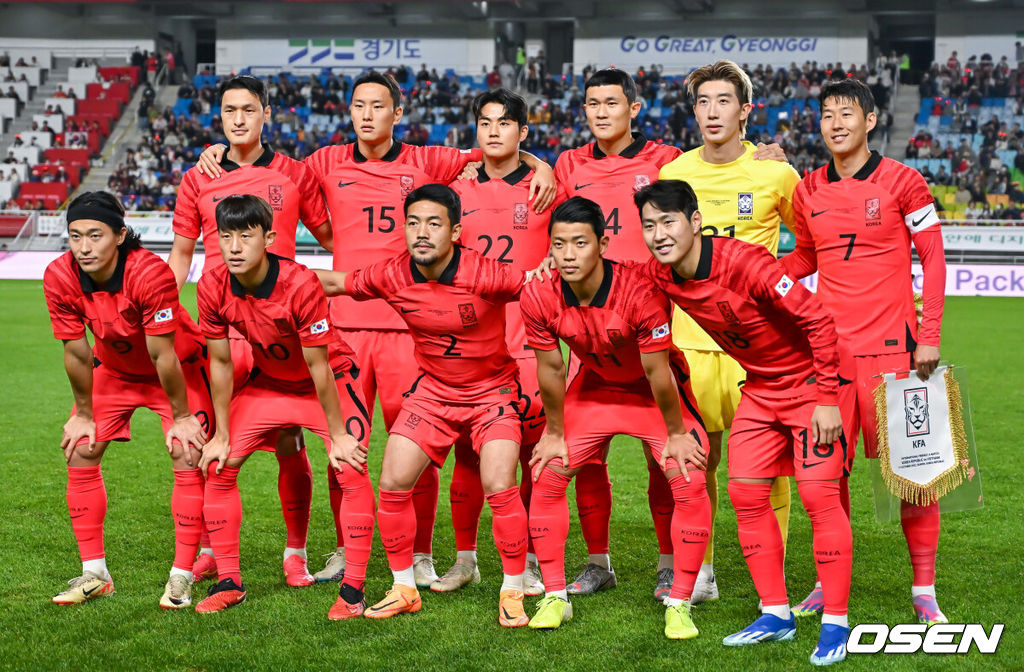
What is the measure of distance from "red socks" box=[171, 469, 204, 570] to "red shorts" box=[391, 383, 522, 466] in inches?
40.4

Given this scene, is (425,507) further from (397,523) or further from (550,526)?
(550,526)

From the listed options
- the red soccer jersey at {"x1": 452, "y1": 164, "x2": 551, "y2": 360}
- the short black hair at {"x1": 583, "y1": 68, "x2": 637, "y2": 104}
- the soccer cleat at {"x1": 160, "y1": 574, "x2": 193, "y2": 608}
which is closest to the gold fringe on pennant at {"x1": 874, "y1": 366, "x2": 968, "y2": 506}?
the red soccer jersey at {"x1": 452, "y1": 164, "x2": 551, "y2": 360}

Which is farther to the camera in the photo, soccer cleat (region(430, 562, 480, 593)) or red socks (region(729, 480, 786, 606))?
Result: soccer cleat (region(430, 562, 480, 593))

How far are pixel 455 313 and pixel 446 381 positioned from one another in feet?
1.21

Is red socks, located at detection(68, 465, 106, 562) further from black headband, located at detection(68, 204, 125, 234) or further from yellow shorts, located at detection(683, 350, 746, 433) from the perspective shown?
yellow shorts, located at detection(683, 350, 746, 433)

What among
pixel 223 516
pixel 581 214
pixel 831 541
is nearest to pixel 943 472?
pixel 831 541

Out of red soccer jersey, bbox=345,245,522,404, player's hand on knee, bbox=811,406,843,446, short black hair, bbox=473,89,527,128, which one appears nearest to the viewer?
player's hand on knee, bbox=811,406,843,446

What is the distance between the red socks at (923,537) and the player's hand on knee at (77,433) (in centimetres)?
398

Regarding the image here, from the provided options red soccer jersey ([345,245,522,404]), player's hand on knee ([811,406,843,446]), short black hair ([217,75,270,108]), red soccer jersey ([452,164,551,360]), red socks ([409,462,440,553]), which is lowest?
red socks ([409,462,440,553])

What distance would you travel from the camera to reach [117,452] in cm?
899

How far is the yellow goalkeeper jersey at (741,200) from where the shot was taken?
5.27m

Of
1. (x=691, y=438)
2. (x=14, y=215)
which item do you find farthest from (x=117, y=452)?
(x=14, y=215)

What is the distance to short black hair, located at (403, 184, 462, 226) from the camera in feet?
16.4

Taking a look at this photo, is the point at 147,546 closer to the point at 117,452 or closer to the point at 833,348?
the point at 117,452
